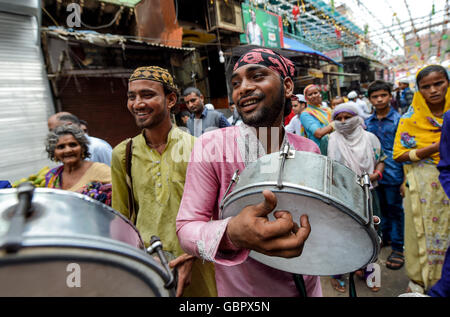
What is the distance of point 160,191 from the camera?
71.7 inches

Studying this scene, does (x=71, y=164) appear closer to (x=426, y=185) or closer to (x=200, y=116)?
(x=200, y=116)

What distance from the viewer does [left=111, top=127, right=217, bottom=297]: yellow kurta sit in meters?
1.77

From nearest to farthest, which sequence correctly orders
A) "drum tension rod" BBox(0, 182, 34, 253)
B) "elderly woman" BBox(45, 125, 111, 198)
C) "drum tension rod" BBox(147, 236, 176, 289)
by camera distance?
"drum tension rod" BBox(0, 182, 34, 253) → "drum tension rod" BBox(147, 236, 176, 289) → "elderly woman" BBox(45, 125, 111, 198)

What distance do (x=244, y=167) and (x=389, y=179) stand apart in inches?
118

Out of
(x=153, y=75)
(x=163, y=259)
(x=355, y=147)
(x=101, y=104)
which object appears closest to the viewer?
(x=163, y=259)

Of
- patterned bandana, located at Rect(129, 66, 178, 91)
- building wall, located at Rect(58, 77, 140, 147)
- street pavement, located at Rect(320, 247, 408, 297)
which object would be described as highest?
building wall, located at Rect(58, 77, 140, 147)

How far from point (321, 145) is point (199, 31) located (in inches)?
313

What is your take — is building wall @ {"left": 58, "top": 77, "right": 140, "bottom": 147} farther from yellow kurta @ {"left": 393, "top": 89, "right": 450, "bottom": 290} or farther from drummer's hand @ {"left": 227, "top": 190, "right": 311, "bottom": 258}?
drummer's hand @ {"left": 227, "top": 190, "right": 311, "bottom": 258}

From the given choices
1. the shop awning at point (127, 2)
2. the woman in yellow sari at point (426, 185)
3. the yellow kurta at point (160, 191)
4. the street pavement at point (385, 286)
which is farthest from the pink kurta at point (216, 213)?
the shop awning at point (127, 2)

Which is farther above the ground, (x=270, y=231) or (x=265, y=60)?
(x=265, y=60)

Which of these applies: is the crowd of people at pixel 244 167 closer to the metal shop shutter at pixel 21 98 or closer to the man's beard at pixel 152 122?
the man's beard at pixel 152 122

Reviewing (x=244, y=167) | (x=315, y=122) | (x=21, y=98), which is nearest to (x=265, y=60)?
(x=244, y=167)

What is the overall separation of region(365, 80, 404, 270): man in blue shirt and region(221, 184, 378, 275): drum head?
2.71m

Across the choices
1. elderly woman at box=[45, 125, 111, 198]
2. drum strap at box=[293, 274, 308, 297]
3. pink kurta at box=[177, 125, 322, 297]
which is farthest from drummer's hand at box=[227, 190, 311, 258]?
elderly woman at box=[45, 125, 111, 198]
